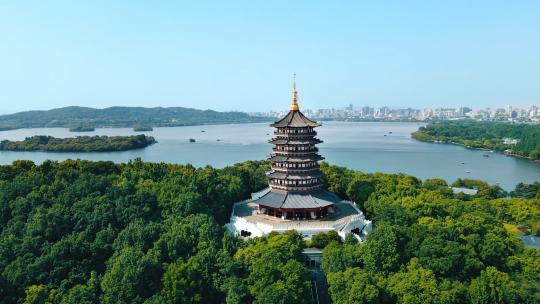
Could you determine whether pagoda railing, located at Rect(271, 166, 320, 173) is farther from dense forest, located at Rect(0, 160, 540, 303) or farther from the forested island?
the forested island

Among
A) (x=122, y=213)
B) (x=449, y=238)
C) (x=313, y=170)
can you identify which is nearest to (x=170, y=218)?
(x=122, y=213)

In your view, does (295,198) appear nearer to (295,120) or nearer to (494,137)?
(295,120)

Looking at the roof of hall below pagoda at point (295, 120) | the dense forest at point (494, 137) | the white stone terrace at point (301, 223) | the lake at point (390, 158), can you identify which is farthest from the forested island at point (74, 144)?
the dense forest at point (494, 137)

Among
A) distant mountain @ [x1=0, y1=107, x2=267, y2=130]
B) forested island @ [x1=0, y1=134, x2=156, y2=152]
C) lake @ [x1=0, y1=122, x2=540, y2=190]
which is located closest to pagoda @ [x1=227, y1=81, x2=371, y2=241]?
lake @ [x1=0, y1=122, x2=540, y2=190]

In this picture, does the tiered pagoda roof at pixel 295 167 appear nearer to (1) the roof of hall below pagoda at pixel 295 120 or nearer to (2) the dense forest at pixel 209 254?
(1) the roof of hall below pagoda at pixel 295 120

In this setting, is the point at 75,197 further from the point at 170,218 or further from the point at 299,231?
the point at 299,231

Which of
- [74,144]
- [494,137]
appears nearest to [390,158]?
[494,137]
